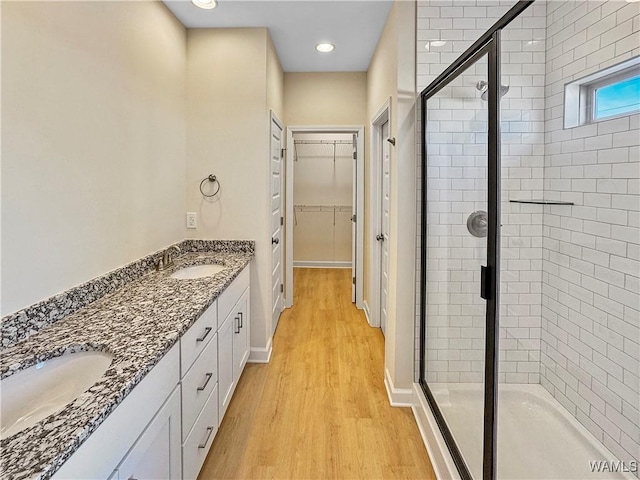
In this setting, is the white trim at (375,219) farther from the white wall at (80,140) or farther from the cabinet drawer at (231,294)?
the white wall at (80,140)

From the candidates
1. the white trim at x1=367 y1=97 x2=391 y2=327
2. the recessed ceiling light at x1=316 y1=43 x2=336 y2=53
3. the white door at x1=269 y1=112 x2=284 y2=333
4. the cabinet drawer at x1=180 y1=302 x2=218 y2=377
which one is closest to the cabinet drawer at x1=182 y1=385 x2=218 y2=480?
the cabinet drawer at x1=180 y1=302 x2=218 y2=377

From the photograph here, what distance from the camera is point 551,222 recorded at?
86.7 inches

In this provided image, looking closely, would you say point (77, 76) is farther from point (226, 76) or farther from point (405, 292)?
point (405, 292)

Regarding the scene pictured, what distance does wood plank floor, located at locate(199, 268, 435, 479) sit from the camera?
1924 mm

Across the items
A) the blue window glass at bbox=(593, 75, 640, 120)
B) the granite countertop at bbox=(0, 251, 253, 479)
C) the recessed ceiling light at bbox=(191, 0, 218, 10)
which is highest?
the recessed ceiling light at bbox=(191, 0, 218, 10)

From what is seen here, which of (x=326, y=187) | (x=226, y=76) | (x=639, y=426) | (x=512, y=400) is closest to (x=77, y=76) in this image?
(x=226, y=76)

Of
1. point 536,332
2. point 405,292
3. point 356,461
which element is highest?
point 405,292

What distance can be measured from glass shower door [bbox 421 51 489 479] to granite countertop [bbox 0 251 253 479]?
1.24 meters

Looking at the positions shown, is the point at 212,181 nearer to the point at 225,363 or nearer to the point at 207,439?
the point at 225,363

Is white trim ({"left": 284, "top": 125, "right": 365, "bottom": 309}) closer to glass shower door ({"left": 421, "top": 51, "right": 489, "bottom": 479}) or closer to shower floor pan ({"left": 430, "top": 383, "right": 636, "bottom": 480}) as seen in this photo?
glass shower door ({"left": 421, "top": 51, "right": 489, "bottom": 479})

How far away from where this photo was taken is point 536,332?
228 centimetres

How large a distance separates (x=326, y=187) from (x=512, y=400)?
5.25 metres

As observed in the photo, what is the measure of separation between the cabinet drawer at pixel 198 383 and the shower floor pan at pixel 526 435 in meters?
1.21

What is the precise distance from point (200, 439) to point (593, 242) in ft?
6.98
